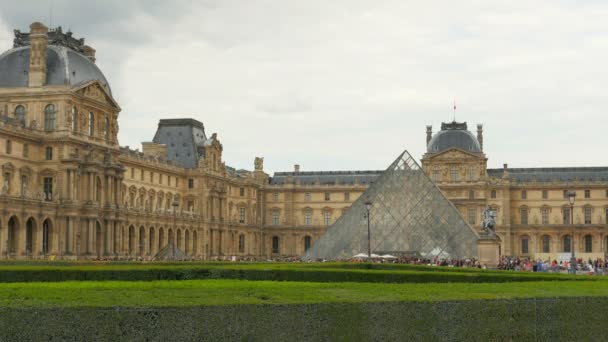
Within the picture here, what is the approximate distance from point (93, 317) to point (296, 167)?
291 feet

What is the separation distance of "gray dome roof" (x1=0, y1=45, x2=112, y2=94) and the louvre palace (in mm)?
76

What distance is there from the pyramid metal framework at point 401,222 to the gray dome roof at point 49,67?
59.6 feet

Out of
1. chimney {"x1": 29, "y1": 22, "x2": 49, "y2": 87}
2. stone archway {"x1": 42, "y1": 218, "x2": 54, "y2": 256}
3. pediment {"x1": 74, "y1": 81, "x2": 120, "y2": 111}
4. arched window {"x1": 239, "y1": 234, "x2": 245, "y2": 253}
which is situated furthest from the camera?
Result: arched window {"x1": 239, "y1": 234, "x2": 245, "y2": 253}

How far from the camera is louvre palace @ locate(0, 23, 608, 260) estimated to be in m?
51.8

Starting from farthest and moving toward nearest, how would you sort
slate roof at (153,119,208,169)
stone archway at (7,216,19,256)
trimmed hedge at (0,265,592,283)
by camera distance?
1. slate roof at (153,119,208,169)
2. stone archway at (7,216,19,256)
3. trimmed hedge at (0,265,592,283)

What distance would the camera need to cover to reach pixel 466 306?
1285 centimetres

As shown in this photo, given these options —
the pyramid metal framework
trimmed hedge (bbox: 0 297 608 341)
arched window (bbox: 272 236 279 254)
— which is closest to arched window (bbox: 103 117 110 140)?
the pyramid metal framework

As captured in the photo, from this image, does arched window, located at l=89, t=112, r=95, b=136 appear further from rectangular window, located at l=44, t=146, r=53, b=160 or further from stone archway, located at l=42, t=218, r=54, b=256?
stone archway, located at l=42, t=218, r=54, b=256

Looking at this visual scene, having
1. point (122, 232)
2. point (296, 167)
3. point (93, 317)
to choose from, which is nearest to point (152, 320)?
point (93, 317)

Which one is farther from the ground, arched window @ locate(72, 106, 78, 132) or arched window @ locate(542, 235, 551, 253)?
arched window @ locate(72, 106, 78, 132)

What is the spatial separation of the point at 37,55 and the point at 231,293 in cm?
4385

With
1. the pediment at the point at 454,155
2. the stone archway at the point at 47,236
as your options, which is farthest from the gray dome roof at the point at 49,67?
the pediment at the point at 454,155

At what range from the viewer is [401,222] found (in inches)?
2004

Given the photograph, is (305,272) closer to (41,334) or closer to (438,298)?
(438,298)
